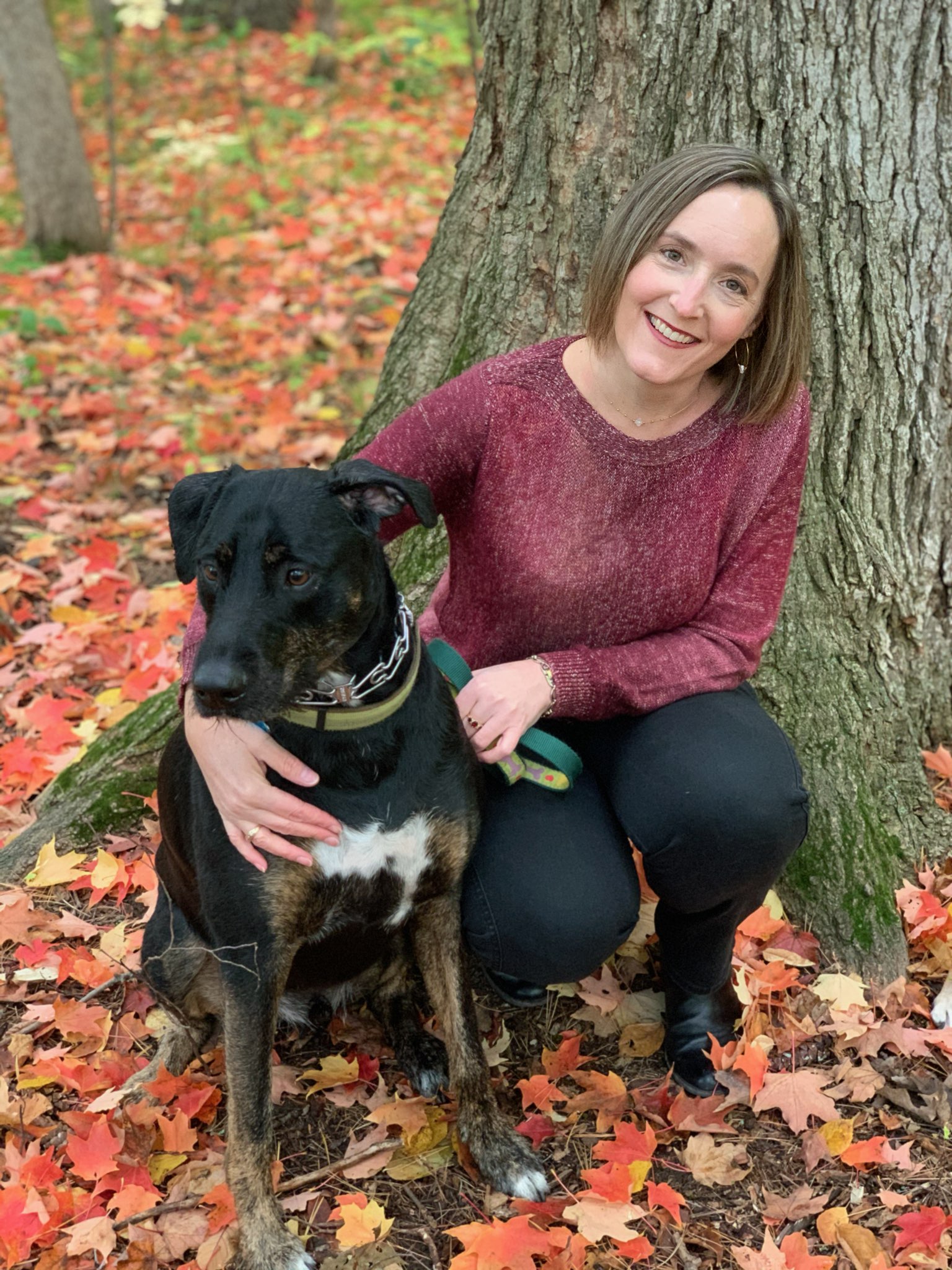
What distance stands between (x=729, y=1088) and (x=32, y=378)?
604 centimetres

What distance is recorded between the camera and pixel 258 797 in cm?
253

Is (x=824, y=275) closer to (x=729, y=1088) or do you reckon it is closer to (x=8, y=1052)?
(x=729, y=1088)

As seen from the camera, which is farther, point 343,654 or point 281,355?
point 281,355

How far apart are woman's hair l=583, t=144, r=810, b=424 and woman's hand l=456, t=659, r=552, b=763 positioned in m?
0.90

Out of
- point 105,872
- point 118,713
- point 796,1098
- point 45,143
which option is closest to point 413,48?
point 45,143

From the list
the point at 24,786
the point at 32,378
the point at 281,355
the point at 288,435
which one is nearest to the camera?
the point at 24,786

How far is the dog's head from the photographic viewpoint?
2336mm

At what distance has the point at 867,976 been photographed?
3367 millimetres

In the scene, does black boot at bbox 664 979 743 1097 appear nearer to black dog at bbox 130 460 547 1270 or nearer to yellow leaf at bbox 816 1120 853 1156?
yellow leaf at bbox 816 1120 853 1156

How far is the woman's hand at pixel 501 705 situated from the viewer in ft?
9.34

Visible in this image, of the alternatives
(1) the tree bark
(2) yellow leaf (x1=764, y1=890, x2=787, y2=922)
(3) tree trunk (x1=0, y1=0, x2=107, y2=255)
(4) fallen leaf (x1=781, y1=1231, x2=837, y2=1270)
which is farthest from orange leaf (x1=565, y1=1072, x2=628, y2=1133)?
(1) the tree bark

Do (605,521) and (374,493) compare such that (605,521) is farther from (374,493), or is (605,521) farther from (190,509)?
(190,509)

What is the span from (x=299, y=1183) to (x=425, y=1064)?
476mm

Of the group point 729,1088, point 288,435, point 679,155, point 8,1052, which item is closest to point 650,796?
point 729,1088
